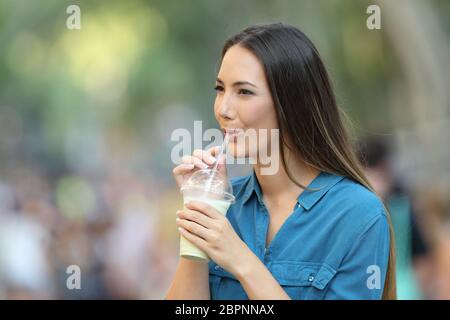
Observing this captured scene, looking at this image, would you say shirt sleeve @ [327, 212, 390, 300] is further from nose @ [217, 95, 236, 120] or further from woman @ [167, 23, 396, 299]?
nose @ [217, 95, 236, 120]

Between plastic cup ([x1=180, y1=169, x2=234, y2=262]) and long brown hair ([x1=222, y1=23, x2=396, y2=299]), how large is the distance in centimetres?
18

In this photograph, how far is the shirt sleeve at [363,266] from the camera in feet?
4.83

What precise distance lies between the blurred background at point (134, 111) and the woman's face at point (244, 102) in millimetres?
2635

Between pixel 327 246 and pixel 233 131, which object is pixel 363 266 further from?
pixel 233 131

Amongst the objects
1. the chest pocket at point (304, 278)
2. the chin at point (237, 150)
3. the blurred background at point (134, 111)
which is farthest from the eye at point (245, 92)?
the blurred background at point (134, 111)

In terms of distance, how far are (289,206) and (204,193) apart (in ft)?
0.81

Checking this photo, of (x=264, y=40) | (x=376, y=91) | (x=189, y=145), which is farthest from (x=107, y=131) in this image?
(x=264, y=40)

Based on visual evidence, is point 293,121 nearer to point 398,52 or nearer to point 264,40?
point 264,40

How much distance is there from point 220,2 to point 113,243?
6.10ft

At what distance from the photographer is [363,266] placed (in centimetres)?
148

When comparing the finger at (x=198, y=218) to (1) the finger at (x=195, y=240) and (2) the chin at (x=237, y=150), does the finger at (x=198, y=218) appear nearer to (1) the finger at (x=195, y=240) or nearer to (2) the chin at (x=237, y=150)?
(1) the finger at (x=195, y=240)

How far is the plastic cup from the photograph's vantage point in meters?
1.50

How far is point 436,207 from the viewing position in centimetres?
419

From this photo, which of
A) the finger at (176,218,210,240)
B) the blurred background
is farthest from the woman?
the blurred background
